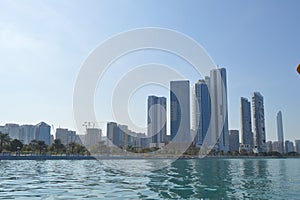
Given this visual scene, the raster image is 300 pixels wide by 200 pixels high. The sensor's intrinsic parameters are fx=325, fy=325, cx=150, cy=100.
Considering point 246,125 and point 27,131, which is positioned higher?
point 246,125

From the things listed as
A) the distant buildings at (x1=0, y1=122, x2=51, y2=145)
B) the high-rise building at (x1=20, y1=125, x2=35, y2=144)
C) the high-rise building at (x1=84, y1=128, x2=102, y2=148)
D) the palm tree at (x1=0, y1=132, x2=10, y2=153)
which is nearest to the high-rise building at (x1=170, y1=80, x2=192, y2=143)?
the high-rise building at (x1=84, y1=128, x2=102, y2=148)

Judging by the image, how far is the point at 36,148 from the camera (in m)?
95.9

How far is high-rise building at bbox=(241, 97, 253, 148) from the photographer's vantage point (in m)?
192

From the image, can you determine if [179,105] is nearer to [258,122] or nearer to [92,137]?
[92,137]

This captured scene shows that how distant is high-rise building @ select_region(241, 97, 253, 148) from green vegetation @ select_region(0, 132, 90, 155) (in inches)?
4469

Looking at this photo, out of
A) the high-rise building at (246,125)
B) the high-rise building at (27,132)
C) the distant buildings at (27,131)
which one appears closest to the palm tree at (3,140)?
the distant buildings at (27,131)

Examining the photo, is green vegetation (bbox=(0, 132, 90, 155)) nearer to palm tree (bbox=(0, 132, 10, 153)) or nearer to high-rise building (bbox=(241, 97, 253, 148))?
palm tree (bbox=(0, 132, 10, 153))

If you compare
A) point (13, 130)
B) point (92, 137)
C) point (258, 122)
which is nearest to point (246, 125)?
point (258, 122)

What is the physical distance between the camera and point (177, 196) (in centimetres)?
1612

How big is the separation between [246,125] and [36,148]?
443 feet

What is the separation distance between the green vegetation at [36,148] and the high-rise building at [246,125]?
11351cm

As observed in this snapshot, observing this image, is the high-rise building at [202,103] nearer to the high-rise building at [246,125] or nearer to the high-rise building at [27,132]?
the high-rise building at [246,125]

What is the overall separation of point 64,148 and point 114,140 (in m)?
16.2

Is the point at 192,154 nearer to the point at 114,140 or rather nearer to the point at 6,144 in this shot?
the point at 114,140
